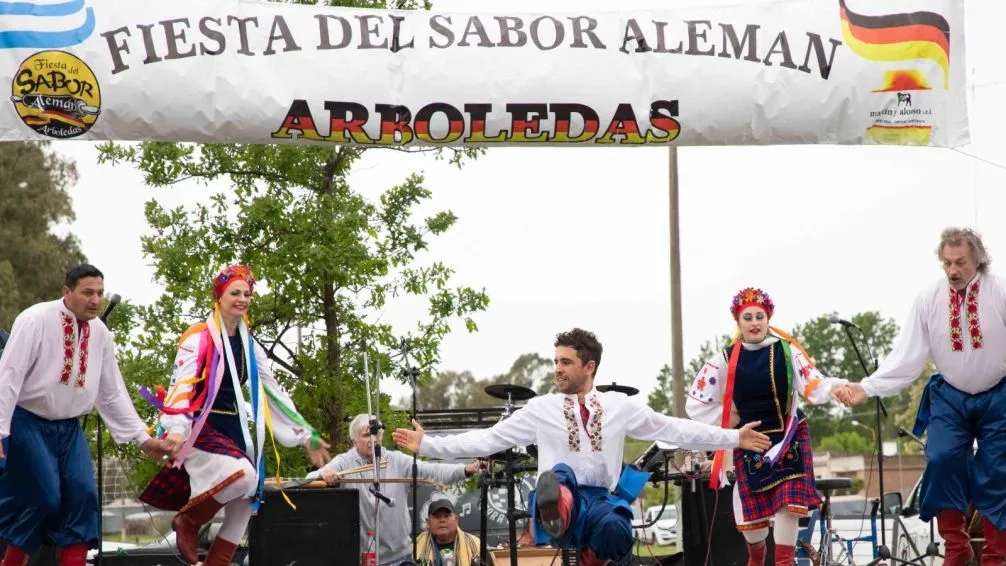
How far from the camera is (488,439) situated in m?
6.74

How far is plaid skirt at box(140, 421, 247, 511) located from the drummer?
1914 millimetres

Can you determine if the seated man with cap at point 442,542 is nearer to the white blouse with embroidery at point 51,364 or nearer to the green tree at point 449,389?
the white blouse with embroidery at point 51,364

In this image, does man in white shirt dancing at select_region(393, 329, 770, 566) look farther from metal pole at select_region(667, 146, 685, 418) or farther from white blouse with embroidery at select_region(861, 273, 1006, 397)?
metal pole at select_region(667, 146, 685, 418)

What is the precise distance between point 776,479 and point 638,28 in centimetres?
297

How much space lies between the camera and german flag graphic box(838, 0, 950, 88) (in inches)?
323

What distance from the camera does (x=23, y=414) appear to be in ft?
23.1

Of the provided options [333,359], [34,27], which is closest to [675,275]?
[333,359]

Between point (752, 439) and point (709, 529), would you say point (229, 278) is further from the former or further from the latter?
point (709, 529)

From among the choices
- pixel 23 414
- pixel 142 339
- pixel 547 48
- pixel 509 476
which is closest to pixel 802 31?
pixel 547 48

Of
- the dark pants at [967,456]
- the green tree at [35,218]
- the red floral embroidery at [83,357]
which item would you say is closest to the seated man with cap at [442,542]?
the red floral embroidery at [83,357]

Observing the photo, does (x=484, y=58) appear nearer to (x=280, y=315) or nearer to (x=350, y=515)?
(x=350, y=515)

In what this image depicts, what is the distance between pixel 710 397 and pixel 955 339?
1.76 metres

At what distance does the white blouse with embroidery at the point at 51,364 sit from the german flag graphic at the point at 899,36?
5.02 meters

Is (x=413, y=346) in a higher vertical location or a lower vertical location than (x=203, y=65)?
lower
